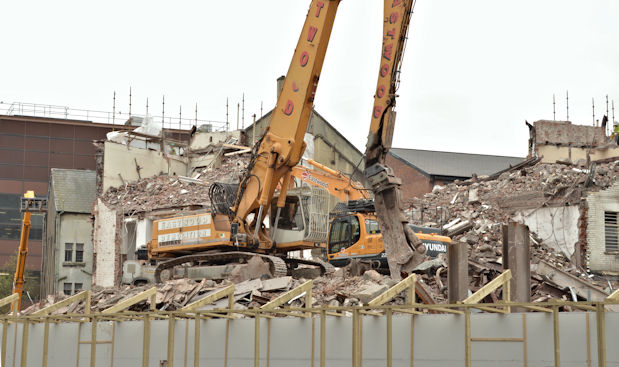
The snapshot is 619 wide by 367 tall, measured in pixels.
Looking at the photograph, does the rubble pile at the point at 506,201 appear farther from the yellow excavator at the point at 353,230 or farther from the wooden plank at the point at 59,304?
the wooden plank at the point at 59,304

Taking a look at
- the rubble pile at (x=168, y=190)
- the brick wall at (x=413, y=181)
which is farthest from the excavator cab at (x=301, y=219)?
the brick wall at (x=413, y=181)

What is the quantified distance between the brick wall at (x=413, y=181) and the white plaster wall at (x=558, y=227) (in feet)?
75.6

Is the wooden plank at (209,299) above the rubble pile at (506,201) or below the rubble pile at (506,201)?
below

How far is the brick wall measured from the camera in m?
56.9

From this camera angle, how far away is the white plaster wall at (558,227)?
32.3m

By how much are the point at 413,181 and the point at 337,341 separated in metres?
45.3

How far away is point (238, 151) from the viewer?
169ft

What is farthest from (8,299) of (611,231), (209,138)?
(209,138)

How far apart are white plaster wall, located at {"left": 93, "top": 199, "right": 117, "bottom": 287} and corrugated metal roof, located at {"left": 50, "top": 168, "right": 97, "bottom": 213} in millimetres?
6190

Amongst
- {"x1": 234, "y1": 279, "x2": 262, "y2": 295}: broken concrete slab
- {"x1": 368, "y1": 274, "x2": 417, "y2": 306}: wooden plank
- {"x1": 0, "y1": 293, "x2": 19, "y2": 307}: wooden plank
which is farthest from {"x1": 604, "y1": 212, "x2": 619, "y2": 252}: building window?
{"x1": 0, "y1": 293, "x2": 19, "y2": 307}: wooden plank

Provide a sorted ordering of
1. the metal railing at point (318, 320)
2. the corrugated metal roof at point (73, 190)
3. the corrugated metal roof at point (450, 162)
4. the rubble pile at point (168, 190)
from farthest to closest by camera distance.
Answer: the corrugated metal roof at point (450, 162)
the corrugated metal roof at point (73, 190)
the rubble pile at point (168, 190)
the metal railing at point (318, 320)

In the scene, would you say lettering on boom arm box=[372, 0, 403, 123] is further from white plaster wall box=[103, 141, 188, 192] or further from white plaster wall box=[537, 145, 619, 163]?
white plaster wall box=[537, 145, 619, 163]

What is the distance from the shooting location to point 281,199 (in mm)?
A: 22719

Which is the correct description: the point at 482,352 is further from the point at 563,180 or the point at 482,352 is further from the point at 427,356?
the point at 563,180
